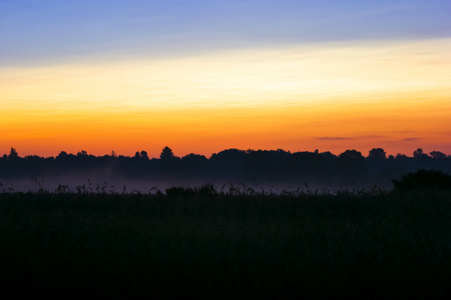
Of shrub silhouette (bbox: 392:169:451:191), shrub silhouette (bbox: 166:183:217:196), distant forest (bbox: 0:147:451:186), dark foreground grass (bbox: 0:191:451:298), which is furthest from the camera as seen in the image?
distant forest (bbox: 0:147:451:186)

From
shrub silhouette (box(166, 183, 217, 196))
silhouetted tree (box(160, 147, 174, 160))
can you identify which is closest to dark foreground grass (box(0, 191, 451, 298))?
shrub silhouette (box(166, 183, 217, 196))

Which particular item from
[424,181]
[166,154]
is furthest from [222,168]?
[424,181]

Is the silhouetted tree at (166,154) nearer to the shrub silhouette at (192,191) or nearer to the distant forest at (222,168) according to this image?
the distant forest at (222,168)

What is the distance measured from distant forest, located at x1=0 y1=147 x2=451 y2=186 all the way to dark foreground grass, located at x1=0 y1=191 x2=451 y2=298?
7420cm

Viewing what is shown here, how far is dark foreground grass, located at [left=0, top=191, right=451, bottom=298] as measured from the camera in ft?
24.4

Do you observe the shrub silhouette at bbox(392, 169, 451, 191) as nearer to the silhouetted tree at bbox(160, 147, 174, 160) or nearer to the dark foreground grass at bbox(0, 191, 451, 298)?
the dark foreground grass at bbox(0, 191, 451, 298)

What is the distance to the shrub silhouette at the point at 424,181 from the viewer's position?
24062mm

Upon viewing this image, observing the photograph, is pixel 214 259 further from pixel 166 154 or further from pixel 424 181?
pixel 166 154

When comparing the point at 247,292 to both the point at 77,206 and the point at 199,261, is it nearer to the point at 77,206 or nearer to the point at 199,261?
the point at 199,261

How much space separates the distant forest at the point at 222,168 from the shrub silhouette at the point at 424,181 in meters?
59.1

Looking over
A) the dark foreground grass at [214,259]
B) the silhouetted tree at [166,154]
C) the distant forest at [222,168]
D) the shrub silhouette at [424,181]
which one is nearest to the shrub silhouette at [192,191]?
the dark foreground grass at [214,259]

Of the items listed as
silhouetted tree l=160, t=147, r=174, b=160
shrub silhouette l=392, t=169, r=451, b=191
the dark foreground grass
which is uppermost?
silhouetted tree l=160, t=147, r=174, b=160

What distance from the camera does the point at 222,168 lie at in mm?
102562

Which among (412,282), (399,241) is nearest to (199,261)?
(412,282)
